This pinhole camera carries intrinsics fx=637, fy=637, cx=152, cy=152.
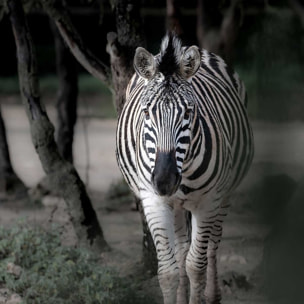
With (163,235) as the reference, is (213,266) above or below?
below

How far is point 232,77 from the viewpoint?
15.1 feet

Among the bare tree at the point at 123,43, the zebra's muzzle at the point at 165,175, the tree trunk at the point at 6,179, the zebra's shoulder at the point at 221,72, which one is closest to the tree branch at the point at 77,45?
the bare tree at the point at 123,43

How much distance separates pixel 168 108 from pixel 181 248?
1.28 m

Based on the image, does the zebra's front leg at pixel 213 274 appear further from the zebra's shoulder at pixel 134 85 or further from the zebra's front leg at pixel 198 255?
the zebra's shoulder at pixel 134 85

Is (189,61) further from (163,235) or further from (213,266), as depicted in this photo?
(213,266)

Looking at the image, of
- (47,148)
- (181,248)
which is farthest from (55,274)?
(47,148)

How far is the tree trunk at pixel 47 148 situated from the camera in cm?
548

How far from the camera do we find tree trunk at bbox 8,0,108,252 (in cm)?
548

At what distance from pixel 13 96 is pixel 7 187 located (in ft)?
28.4

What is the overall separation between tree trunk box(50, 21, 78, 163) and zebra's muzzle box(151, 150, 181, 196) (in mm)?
4503

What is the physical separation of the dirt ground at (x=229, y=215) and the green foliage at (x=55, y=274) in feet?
1.22

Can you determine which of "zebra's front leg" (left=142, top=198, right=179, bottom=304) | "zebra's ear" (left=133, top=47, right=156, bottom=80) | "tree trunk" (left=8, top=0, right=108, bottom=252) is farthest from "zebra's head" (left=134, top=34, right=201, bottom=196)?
"tree trunk" (left=8, top=0, right=108, bottom=252)

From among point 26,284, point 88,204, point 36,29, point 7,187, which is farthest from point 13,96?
point 26,284

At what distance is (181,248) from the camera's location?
4.21 meters
